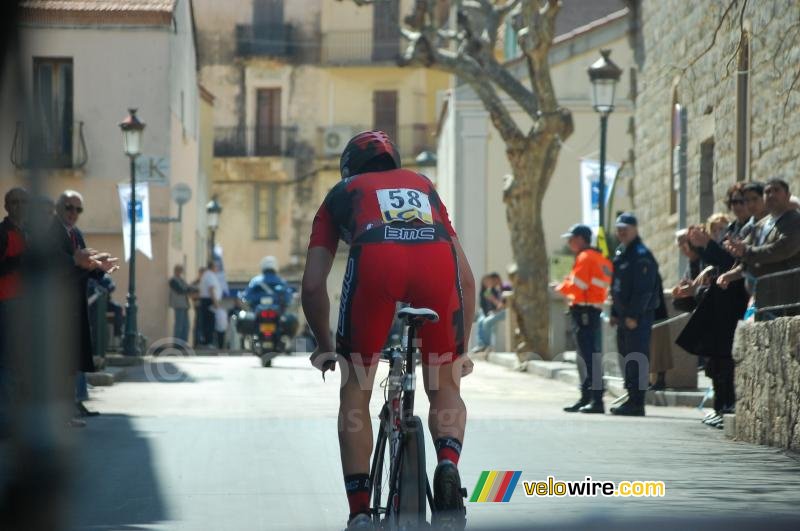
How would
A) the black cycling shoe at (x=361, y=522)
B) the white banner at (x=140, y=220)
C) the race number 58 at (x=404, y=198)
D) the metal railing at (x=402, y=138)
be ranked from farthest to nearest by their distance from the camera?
the metal railing at (x=402, y=138), the white banner at (x=140, y=220), the race number 58 at (x=404, y=198), the black cycling shoe at (x=361, y=522)

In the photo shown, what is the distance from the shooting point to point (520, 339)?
2666 centimetres

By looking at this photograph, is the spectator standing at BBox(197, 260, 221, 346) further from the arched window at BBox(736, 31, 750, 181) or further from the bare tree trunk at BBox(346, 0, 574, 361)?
the arched window at BBox(736, 31, 750, 181)

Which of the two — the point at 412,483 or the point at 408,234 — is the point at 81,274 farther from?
the point at 412,483

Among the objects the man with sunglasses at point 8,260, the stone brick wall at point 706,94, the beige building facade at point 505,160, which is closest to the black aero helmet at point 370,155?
the man with sunglasses at point 8,260

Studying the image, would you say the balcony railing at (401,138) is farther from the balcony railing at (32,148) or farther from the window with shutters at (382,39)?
the balcony railing at (32,148)

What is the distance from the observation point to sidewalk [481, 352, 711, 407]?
15875 mm

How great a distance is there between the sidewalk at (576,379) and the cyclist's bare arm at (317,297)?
9.86 metres

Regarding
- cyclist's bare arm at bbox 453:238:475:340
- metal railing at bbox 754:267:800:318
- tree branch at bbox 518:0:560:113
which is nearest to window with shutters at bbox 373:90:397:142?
tree branch at bbox 518:0:560:113

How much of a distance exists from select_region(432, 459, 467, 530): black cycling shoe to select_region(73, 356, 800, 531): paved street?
3.25 feet

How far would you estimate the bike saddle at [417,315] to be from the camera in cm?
598

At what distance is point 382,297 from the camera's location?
6246 mm

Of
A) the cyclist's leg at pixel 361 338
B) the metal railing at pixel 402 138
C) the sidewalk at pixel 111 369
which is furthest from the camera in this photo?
the metal railing at pixel 402 138

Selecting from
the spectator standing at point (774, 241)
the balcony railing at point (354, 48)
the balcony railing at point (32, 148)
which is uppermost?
the balcony railing at point (354, 48)

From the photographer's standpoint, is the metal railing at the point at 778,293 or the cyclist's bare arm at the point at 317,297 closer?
the cyclist's bare arm at the point at 317,297
